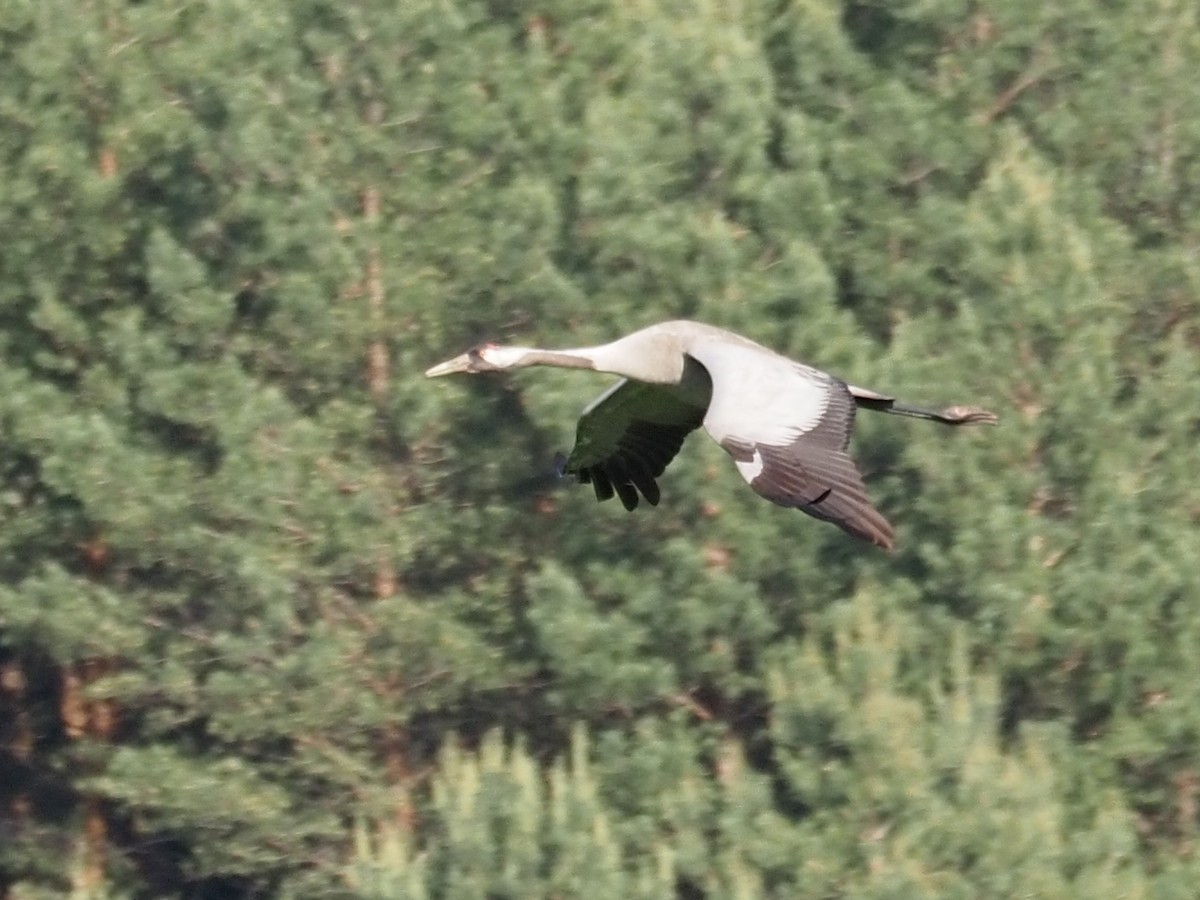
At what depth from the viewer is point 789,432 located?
30.1 feet

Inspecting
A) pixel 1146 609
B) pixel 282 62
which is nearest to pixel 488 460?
pixel 282 62

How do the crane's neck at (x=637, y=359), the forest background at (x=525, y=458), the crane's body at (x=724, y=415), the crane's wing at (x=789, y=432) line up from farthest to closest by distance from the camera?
1. the forest background at (x=525, y=458)
2. the crane's neck at (x=637, y=359)
3. the crane's body at (x=724, y=415)
4. the crane's wing at (x=789, y=432)

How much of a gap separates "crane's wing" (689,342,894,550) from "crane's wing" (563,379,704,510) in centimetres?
97

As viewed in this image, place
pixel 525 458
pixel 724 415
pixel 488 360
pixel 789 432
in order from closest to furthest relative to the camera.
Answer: pixel 789 432 < pixel 724 415 < pixel 488 360 < pixel 525 458

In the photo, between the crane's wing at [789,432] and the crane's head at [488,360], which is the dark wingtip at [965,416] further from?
the crane's head at [488,360]

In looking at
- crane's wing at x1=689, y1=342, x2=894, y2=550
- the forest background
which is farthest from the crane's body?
the forest background

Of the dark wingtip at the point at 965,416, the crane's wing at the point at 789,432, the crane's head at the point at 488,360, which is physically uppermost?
the crane's wing at the point at 789,432

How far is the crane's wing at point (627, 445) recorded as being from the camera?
11.1 m

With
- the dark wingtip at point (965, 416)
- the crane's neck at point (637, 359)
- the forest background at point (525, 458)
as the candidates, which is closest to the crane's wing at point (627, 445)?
the crane's neck at point (637, 359)

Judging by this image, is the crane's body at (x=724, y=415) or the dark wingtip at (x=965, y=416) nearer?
the crane's body at (x=724, y=415)

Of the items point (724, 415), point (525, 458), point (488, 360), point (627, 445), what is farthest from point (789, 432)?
point (525, 458)

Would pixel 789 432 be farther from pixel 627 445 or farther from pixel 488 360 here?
pixel 627 445

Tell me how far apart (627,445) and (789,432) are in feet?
7.04

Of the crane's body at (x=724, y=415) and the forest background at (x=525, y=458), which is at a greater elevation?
the crane's body at (x=724, y=415)
